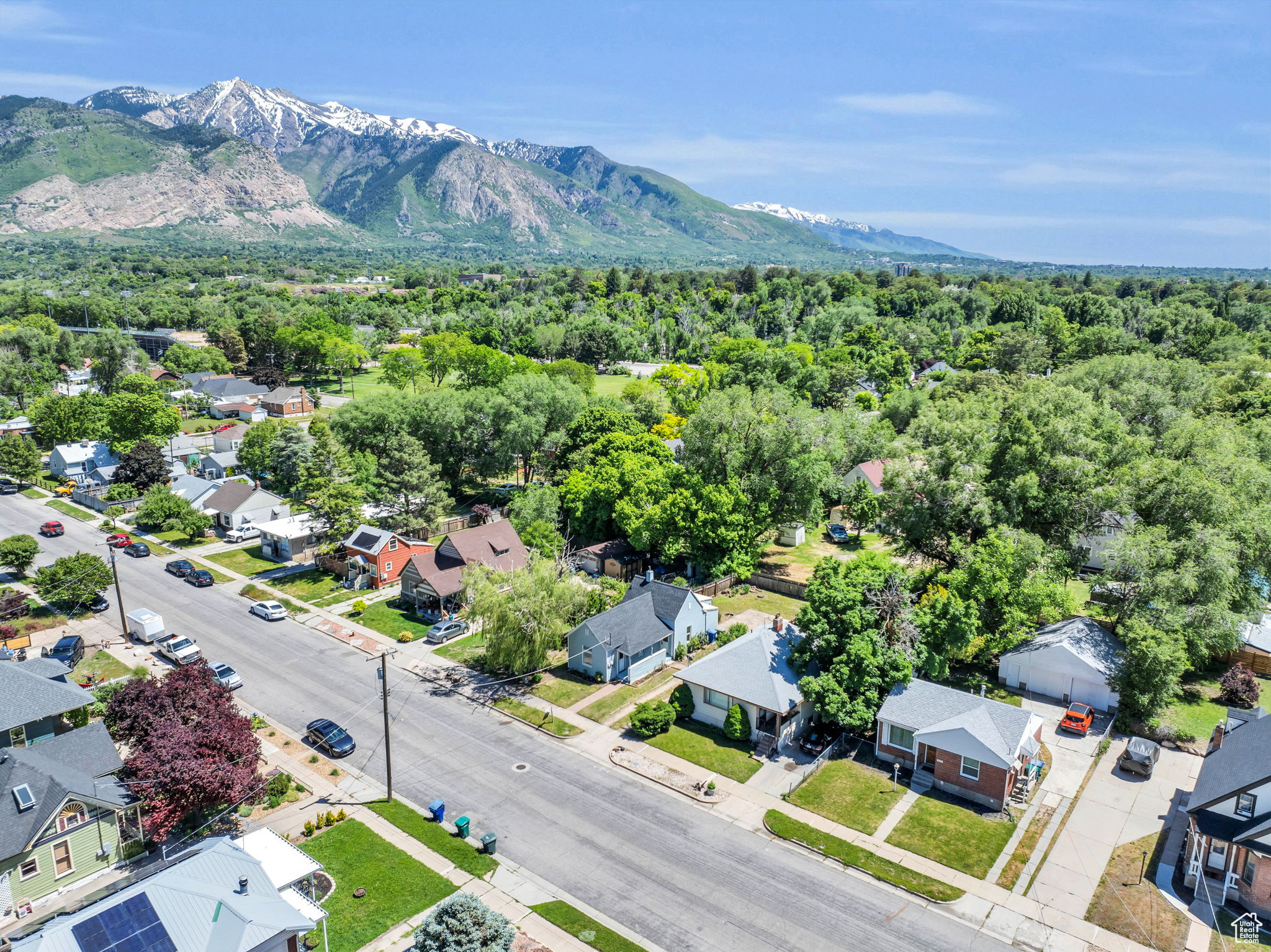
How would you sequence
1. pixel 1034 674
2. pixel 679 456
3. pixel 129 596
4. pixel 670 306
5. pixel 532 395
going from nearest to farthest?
pixel 1034 674 → pixel 129 596 → pixel 679 456 → pixel 532 395 → pixel 670 306

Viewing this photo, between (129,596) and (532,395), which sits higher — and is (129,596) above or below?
below

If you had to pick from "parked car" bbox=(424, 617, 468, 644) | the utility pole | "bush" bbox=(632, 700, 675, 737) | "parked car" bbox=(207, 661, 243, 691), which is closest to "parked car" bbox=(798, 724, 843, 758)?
"bush" bbox=(632, 700, 675, 737)

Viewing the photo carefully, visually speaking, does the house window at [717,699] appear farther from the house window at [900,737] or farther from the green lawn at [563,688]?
the house window at [900,737]

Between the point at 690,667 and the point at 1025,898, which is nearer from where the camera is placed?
the point at 1025,898

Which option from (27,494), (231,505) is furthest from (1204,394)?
(27,494)

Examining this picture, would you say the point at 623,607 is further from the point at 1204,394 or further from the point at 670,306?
the point at 670,306

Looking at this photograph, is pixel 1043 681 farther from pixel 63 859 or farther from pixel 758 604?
pixel 63 859
